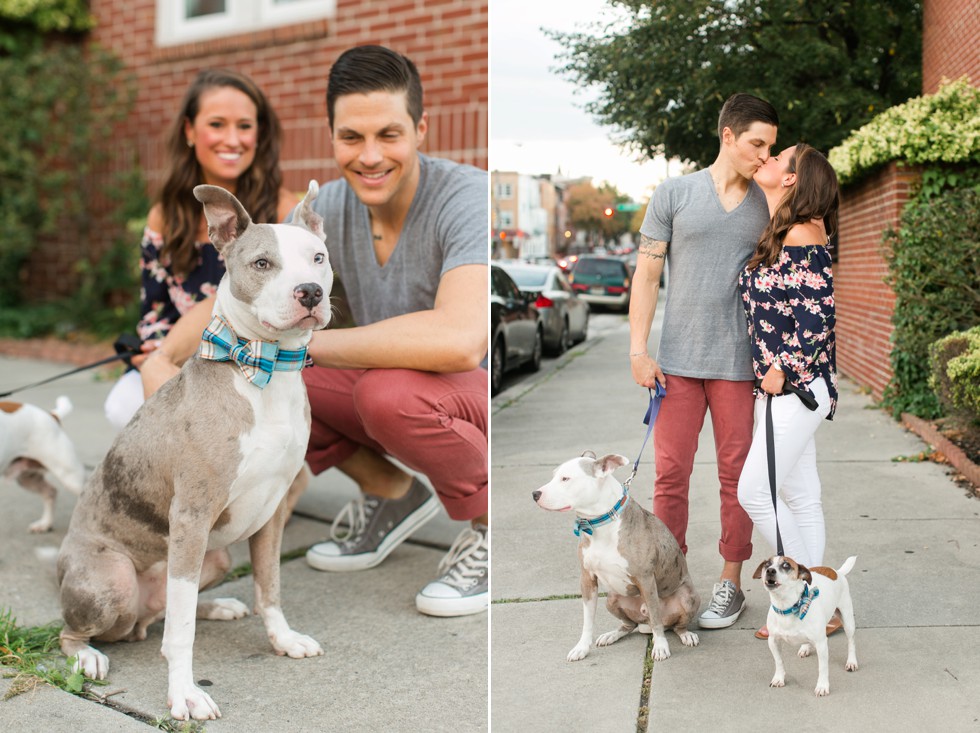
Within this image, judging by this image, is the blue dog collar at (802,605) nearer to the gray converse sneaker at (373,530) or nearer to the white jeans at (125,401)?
the gray converse sneaker at (373,530)

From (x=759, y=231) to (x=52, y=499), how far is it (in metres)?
3.28

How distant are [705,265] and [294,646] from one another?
184cm

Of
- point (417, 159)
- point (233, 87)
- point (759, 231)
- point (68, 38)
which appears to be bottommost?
point (759, 231)

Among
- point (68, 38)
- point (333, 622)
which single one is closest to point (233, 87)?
point (333, 622)

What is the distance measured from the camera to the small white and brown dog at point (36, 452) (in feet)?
13.7

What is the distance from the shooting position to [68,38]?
10570mm

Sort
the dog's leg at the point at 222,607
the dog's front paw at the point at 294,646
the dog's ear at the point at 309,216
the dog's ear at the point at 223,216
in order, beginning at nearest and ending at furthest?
the dog's ear at the point at 223,216, the dog's ear at the point at 309,216, the dog's front paw at the point at 294,646, the dog's leg at the point at 222,607

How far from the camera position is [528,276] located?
14.2 meters

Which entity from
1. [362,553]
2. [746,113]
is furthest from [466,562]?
[746,113]

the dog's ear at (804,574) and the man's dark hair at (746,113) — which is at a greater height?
the man's dark hair at (746,113)

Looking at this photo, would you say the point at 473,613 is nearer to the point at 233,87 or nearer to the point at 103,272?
the point at 233,87

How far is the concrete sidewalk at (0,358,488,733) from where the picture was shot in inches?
112

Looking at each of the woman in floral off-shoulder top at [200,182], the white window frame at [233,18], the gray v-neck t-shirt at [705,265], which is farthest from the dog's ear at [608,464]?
the white window frame at [233,18]

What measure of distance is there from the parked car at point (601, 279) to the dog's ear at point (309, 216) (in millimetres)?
20872
